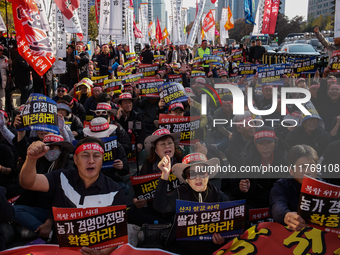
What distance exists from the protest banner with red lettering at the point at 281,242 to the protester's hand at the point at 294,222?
0.41ft

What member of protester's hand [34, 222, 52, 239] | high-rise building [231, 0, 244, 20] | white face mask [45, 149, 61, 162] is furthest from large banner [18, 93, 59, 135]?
high-rise building [231, 0, 244, 20]

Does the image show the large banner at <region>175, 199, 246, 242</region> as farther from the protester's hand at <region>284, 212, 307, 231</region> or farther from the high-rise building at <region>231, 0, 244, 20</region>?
the high-rise building at <region>231, 0, 244, 20</region>

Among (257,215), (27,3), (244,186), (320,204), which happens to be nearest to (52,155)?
(244,186)

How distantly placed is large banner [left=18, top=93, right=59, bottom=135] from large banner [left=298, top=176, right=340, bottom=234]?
3.31m

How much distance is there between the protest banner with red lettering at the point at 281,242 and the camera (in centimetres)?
274

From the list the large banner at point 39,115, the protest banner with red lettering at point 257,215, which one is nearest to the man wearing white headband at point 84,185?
the large banner at point 39,115

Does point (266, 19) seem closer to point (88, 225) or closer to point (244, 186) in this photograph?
point (244, 186)

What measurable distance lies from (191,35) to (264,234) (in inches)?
682

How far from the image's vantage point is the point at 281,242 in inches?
114

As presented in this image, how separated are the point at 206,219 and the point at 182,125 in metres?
2.33

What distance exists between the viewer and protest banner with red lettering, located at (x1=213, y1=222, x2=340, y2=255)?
2.74 metres

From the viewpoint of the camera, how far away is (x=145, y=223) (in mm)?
4070

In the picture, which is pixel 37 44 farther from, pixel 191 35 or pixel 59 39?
pixel 191 35

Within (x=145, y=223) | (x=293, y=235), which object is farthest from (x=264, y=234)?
(x=145, y=223)
